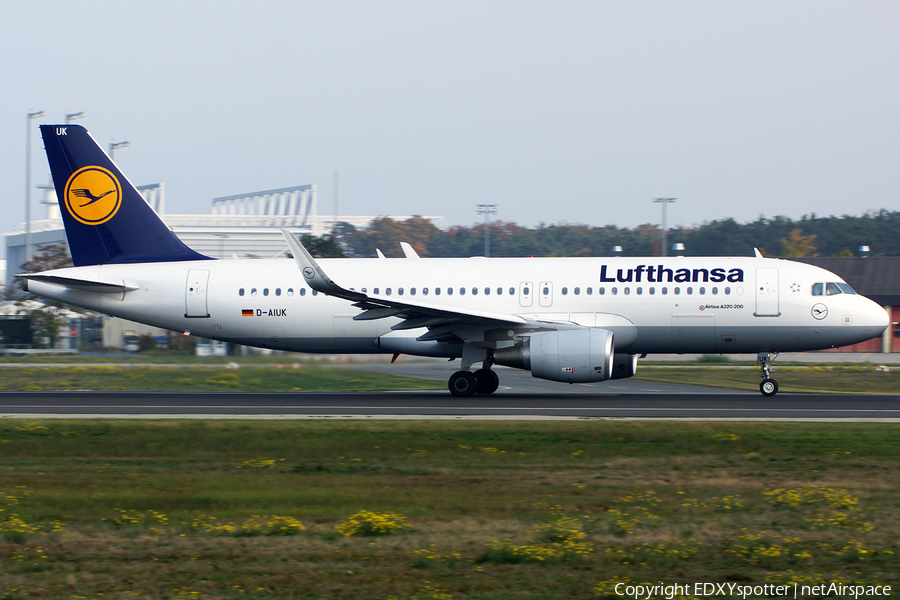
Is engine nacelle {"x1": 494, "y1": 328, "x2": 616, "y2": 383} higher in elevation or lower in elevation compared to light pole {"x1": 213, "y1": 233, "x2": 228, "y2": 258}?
lower

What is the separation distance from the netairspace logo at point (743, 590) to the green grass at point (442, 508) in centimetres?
18

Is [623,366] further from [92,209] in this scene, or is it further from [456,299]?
[92,209]

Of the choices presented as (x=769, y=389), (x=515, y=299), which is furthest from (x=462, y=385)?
(x=769, y=389)

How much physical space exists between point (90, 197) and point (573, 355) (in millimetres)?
13793

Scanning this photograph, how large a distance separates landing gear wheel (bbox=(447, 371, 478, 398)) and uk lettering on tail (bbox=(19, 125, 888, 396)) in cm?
3

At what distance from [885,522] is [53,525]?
7926 millimetres

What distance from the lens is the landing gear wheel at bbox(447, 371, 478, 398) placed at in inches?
Answer: 842

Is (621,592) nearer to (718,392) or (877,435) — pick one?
(877,435)

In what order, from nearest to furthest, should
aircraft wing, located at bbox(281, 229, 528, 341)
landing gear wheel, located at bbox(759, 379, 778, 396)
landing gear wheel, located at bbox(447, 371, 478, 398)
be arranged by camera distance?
aircraft wing, located at bbox(281, 229, 528, 341) < landing gear wheel, located at bbox(759, 379, 778, 396) < landing gear wheel, located at bbox(447, 371, 478, 398)

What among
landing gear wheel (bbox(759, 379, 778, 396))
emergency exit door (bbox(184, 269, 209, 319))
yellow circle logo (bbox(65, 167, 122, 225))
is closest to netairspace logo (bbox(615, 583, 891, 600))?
landing gear wheel (bbox(759, 379, 778, 396))

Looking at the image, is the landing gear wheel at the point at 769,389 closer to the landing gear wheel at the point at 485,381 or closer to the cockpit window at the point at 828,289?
the cockpit window at the point at 828,289

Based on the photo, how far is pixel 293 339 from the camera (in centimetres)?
2297

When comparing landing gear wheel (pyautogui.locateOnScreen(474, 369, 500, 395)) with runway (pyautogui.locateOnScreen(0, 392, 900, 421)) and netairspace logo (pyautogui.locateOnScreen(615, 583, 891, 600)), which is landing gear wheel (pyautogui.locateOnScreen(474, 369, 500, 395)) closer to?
runway (pyautogui.locateOnScreen(0, 392, 900, 421))

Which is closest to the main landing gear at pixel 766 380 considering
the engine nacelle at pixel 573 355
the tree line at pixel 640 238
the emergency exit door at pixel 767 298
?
the emergency exit door at pixel 767 298
